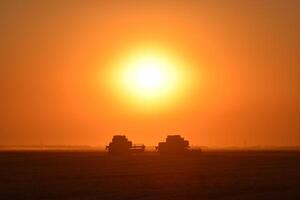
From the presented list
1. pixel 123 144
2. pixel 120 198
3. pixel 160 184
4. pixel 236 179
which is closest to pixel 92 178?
pixel 160 184

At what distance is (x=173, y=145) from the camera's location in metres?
110

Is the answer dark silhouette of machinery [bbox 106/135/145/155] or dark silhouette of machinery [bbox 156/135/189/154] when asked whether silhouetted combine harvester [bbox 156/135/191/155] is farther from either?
dark silhouette of machinery [bbox 106/135/145/155]

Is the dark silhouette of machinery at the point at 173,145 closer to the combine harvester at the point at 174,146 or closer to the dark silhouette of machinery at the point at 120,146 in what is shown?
the combine harvester at the point at 174,146

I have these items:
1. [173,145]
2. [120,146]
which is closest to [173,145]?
[173,145]

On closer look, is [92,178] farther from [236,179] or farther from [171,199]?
[171,199]

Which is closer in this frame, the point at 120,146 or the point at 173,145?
the point at 120,146

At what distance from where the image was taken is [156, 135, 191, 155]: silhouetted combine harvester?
108062mm

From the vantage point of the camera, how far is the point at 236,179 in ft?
141

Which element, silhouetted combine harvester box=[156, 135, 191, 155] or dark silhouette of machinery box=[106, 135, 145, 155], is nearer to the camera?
dark silhouette of machinery box=[106, 135, 145, 155]

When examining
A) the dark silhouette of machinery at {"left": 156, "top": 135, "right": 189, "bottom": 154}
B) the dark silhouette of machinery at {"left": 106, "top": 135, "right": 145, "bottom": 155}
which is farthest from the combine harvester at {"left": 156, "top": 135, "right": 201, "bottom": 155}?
the dark silhouette of machinery at {"left": 106, "top": 135, "right": 145, "bottom": 155}

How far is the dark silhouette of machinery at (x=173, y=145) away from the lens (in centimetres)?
10812

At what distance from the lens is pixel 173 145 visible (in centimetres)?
10962

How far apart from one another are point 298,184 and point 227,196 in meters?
8.87

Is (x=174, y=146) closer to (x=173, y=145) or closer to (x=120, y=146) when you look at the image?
(x=173, y=145)
